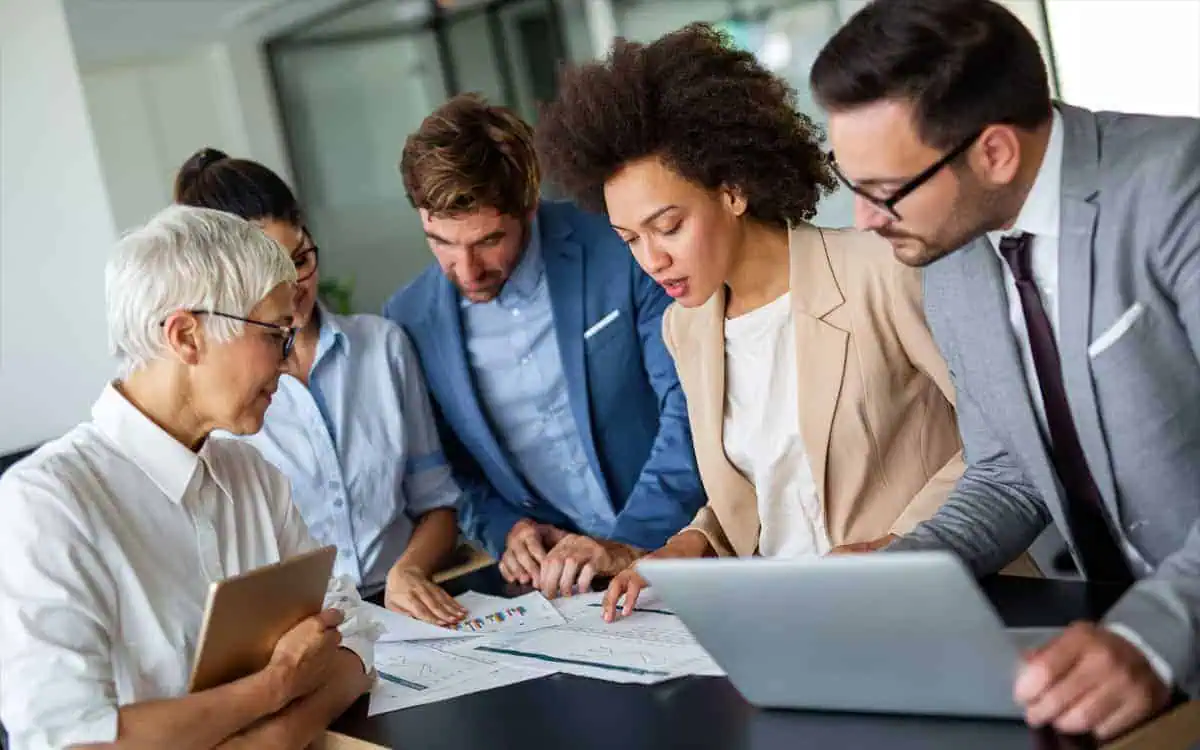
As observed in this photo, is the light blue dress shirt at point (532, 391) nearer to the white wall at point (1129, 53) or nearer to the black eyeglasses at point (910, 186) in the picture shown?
the black eyeglasses at point (910, 186)

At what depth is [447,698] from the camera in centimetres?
202

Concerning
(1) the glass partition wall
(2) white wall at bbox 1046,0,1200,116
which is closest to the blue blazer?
(2) white wall at bbox 1046,0,1200,116

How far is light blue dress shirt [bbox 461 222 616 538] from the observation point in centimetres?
310

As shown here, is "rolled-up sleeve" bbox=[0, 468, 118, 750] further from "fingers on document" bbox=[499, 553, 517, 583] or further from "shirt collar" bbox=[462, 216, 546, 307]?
"shirt collar" bbox=[462, 216, 546, 307]

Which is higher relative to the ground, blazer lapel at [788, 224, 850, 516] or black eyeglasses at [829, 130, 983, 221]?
black eyeglasses at [829, 130, 983, 221]

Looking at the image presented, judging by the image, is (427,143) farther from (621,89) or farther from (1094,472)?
(1094,472)

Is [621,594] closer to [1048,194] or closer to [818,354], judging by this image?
[818,354]

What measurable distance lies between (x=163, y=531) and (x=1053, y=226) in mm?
1357

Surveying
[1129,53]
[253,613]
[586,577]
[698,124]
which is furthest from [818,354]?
[1129,53]

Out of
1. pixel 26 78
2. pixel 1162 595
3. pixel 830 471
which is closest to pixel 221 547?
pixel 830 471

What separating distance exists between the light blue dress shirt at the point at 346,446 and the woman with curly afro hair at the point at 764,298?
0.78 meters

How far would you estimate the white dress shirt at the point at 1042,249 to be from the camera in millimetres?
1752

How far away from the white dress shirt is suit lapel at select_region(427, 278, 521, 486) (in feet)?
4.84

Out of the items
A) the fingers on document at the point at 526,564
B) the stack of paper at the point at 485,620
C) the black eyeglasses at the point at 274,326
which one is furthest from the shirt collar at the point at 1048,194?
the fingers on document at the point at 526,564
